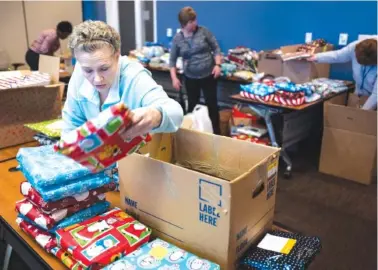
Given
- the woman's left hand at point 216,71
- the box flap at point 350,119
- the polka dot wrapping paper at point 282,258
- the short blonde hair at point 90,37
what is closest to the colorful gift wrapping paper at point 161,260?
the polka dot wrapping paper at point 282,258

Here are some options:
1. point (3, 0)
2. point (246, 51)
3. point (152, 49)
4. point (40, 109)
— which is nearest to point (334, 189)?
point (246, 51)

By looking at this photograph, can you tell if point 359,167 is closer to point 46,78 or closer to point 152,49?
point 46,78

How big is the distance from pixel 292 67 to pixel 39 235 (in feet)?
10.4

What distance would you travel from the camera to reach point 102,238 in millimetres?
1122

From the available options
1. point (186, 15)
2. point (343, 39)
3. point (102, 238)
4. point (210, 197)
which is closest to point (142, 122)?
point (210, 197)

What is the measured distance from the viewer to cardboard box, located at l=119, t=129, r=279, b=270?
1.03 meters

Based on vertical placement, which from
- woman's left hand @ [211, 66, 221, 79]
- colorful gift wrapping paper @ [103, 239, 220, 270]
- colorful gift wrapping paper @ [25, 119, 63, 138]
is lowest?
colorful gift wrapping paper @ [103, 239, 220, 270]

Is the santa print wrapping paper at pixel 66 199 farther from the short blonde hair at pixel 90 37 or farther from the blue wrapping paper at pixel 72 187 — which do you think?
the short blonde hair at pixel 90 37

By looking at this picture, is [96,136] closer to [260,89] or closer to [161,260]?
[161,260]

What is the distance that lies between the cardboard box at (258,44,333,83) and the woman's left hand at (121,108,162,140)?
2.95 m

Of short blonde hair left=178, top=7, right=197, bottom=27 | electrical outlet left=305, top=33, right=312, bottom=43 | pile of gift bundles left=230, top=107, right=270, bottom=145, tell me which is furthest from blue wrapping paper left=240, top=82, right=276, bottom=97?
electrical outlet left=305, top=33, right=312, bottom=43

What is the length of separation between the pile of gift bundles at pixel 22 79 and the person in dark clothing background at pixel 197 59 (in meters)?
1.92

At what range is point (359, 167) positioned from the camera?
3299mm

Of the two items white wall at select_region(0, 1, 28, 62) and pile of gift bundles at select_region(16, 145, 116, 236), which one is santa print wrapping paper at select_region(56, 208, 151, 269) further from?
white wall at select_region(0, 1, 28, 62)
